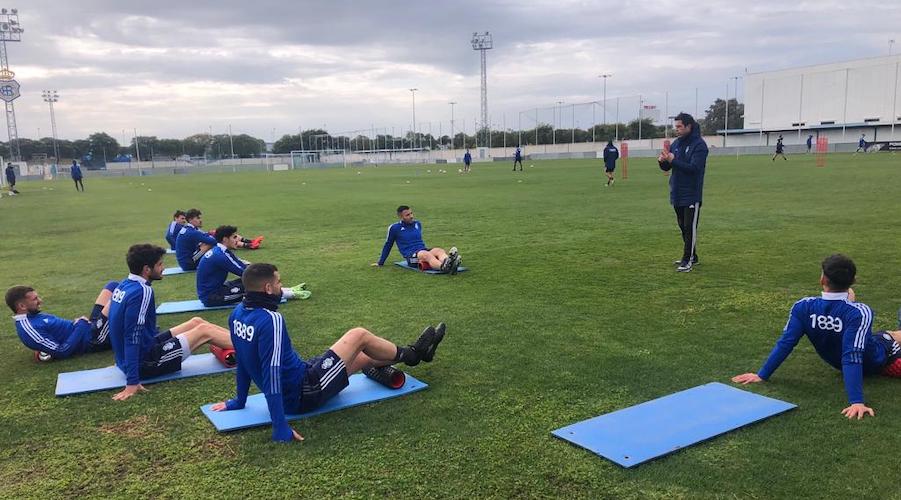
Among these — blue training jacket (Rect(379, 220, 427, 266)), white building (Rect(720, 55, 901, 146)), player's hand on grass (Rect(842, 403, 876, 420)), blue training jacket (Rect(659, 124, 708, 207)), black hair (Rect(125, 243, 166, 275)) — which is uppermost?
white building (Rect(720, 55, 901, 146))

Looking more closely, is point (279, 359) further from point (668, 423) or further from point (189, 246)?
point (189, 246)

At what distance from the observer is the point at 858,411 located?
437 cm

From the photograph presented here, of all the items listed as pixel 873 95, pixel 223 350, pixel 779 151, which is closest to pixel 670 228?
pixel 223 350

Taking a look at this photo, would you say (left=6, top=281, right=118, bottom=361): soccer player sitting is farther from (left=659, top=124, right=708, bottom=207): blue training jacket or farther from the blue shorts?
(left=659, top=124, right=708, bottom=207): blue training jacket

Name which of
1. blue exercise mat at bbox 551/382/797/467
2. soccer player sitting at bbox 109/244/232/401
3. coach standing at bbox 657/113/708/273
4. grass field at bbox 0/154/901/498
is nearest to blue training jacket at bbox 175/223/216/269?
grass field at bbox 0/154/901/498

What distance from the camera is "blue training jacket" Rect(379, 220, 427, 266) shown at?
10.8 m

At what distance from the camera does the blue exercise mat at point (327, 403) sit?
4625mm

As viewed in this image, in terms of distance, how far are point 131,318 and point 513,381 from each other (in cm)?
333

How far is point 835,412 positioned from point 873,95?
3331 inches

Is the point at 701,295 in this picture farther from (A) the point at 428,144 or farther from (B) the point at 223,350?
(A) the point at 428,144

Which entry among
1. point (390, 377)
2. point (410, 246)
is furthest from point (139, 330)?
point (410, 246)

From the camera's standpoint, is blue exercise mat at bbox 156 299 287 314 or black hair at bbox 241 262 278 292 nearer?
black hair at bbox 241 262 278 292

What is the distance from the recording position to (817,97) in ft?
254

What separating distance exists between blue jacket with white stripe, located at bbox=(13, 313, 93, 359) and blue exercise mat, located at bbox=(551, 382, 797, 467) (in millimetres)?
5152
